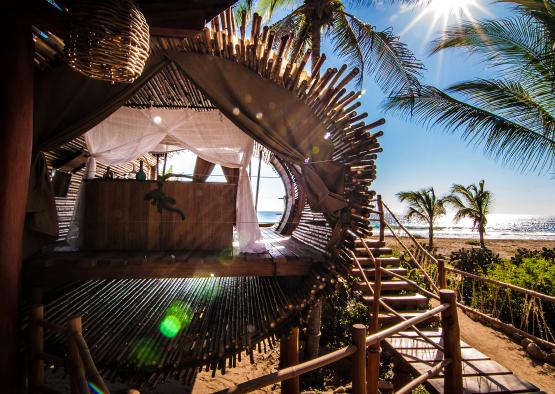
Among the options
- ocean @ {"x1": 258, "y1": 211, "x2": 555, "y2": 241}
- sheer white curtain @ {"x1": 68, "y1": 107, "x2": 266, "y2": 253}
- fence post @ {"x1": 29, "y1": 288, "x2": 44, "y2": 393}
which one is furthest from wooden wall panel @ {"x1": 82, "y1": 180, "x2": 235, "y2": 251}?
ocean @ {"x1": 258, "y1": 211, "x2": 555, "y2": 241}

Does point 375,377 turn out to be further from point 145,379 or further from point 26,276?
point 26,276

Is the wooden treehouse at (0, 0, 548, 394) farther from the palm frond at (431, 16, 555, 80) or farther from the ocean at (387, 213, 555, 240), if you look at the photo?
the ocean at (387, 213, 555, 240)

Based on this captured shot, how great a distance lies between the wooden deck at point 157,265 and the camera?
3162 millimetres

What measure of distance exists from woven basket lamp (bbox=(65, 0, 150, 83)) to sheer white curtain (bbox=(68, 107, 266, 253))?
3189 mm

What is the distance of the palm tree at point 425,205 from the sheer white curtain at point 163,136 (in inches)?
518

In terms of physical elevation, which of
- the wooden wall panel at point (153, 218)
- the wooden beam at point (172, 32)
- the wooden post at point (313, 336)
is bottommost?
the wooden post at point (313, 336)

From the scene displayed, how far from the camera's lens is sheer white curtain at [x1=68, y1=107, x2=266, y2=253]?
205 inches

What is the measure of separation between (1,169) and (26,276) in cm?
133

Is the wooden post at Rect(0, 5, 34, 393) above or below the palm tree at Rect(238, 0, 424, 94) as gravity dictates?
below

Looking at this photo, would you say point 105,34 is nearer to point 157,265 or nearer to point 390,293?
point 157,265

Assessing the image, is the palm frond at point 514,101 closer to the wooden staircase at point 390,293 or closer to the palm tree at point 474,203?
the wooden staircase at point 390,293

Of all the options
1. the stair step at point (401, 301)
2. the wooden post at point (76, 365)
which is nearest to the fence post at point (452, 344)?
the stair step at point (401, 301)

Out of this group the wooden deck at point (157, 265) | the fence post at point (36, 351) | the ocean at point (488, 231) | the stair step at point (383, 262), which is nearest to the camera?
the fence post at point (36, 351)

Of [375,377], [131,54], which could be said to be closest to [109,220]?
[131,54]
